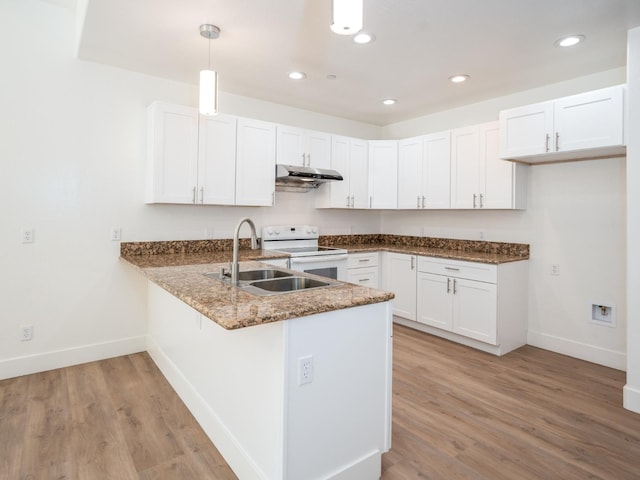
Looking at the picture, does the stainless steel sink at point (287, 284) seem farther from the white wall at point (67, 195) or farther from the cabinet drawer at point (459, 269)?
the cabinet drawer at point (459, 269)

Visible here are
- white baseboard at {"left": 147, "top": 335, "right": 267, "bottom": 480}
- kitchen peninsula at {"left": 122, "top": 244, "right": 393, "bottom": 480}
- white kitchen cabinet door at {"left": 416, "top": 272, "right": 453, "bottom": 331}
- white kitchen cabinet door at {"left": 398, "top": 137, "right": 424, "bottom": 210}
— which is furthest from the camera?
white kitchen cabinet door at {"left": 398, "top": 137, "right": 424, "bottom": 210}

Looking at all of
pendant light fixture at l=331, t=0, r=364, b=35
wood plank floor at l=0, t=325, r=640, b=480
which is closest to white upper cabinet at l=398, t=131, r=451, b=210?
wood plank floor at l=0, t=325, r=640, b=480

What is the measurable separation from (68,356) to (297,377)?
105 inches

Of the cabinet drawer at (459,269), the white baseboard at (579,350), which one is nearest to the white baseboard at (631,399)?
the white baseboard at (579,350)

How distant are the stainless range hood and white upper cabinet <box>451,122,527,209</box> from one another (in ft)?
4.36

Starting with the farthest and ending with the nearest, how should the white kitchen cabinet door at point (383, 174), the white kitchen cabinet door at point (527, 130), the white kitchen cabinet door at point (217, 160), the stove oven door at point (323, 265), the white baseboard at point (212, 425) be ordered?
1. the white kitchen cabinet door at point (383, 174)
2. the stove oven door at point (323, 265)
3. the white kitchen cabinet door at point (217, 160)
4. the white kitchen cabinet door at point (527, 130)
5. the white baseboard at point (212, 425)

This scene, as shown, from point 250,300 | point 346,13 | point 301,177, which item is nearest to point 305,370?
point 250,300

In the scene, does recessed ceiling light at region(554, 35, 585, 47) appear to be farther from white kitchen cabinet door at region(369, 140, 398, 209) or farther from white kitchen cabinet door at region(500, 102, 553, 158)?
white kitchen cabinet door at region(369, 140, 398, 209)

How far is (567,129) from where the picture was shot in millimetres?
3049

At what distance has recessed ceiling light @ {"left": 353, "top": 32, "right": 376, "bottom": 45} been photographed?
2607mm

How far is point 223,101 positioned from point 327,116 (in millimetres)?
1452

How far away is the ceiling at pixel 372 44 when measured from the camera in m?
2.31

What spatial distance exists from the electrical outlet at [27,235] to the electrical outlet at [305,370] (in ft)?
8.89

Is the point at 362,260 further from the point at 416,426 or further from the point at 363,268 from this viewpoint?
the point at 416,426
